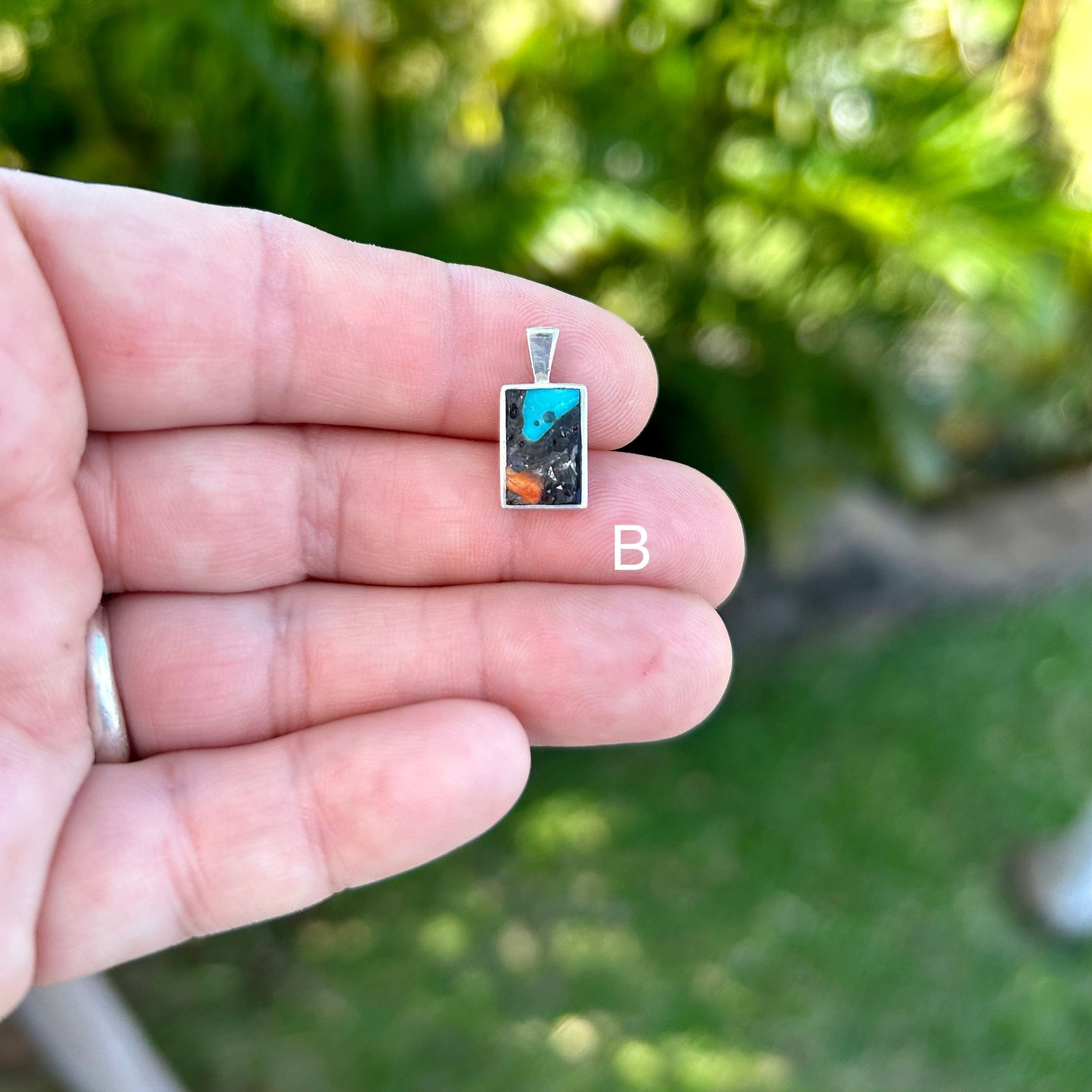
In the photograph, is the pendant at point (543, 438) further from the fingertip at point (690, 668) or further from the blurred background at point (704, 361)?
the blurred background at point (704, 361)

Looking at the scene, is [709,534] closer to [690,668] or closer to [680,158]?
[690,668]

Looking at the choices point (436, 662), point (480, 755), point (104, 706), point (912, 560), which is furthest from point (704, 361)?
point (104, 706)

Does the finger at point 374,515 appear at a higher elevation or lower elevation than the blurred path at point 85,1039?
higher

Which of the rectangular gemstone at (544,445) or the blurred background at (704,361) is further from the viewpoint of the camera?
the blurred background at (704,361)

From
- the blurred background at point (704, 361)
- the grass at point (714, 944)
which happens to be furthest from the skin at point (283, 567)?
the grass at point (714, 944)

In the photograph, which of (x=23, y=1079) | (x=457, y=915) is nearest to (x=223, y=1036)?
(x=23, y=1079)

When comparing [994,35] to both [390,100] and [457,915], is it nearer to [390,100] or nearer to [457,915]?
[390,100]
